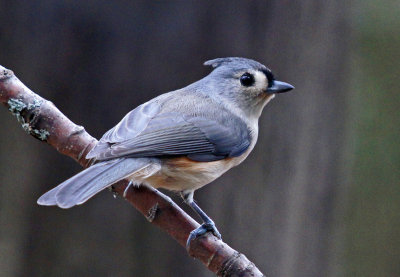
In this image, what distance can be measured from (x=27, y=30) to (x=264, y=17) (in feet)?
4.35

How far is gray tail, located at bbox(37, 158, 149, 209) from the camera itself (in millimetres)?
2211

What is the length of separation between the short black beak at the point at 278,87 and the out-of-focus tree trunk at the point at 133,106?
13.1 inches

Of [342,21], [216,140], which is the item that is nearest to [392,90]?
[342,21]

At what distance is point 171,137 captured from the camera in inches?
116

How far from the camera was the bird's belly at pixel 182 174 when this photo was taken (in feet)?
9.20

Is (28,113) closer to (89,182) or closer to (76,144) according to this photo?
(76,144)

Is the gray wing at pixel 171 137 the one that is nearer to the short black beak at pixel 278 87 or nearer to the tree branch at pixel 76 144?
the tree branch at pixel 76 144

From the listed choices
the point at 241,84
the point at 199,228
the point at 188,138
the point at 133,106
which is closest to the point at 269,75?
the point at 241,84

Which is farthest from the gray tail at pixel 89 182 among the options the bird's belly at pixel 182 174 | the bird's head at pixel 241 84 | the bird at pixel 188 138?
the bird's head at pixel 241 84

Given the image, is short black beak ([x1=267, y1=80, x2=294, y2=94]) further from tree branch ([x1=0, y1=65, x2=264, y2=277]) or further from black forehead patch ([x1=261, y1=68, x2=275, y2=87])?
tree branch ([x1=0, y1=65, x2=264, y2=277])

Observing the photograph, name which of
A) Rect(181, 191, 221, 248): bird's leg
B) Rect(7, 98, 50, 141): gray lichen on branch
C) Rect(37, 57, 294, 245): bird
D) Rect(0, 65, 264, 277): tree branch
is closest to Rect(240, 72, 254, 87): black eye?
Rect(37, 57, 294, 245): bird

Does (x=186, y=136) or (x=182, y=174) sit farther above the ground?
(x=186, y=136)

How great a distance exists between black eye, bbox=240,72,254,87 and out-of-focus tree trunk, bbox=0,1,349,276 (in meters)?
0.17

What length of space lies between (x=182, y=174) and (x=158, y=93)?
29.2 inches
